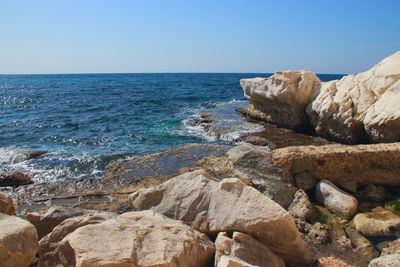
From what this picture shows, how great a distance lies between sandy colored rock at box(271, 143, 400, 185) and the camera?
945cm

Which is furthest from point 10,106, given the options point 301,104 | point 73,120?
point 301,104

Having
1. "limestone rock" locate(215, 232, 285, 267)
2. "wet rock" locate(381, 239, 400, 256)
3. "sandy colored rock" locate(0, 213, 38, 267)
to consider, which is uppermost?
"sandy colored rock" locate(0, 213, 38, 267)

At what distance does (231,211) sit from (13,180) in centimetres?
874

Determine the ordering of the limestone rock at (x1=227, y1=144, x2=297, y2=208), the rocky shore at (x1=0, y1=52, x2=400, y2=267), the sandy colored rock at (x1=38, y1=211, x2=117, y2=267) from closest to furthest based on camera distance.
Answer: the rocky shore at (x1=0, y1=52, x2=400, y2=267)
the sandy colored rock at (x1=38, y1=211, x2=117, y2=267)
the limestone rock at (x1=227, y1=144, x2=297, y2=208)

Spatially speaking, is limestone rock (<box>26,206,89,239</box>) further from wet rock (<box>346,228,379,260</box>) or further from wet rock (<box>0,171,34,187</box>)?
wet rock (<box>346,228,379,260</box>)

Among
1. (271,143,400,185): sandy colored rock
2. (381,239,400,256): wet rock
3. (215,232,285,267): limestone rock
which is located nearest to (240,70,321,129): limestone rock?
(271,143,400,185): sandy colored rock

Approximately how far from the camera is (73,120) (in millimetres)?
23156

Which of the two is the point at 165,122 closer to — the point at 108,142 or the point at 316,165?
the point at 108,142

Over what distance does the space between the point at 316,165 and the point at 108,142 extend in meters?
11.2

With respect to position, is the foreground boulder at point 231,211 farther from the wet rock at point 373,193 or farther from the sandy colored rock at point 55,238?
the wet rock at point 373,193

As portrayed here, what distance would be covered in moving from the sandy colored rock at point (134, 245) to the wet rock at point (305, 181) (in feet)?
17.4

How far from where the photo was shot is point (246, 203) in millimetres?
5211

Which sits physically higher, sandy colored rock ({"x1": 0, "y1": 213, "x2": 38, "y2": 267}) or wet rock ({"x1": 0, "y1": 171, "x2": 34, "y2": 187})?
sandy colored rock ({"x1": 0, "y1": 213, "x2": 38, "y2": 267})

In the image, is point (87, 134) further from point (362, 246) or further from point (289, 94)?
point (362, 246)
